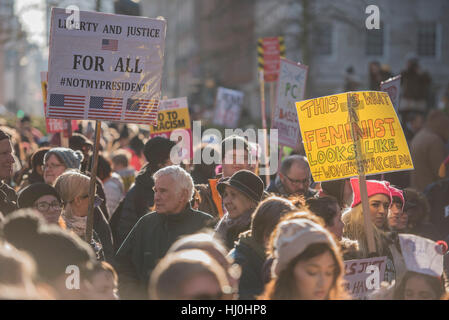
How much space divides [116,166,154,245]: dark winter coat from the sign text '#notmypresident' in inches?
59.2

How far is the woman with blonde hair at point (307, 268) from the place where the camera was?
380cm

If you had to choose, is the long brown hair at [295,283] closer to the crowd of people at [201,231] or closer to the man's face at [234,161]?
the crowd of people at [201,231]

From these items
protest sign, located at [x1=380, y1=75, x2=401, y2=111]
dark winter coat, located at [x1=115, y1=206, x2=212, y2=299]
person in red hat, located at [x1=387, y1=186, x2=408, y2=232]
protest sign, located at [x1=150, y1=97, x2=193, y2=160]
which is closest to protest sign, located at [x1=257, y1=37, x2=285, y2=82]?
protest sign, located at [x1=150, y1=97, x2=193, y2=160]

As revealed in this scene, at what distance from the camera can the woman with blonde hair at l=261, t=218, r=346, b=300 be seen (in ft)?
12.5

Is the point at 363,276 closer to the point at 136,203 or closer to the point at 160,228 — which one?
the point at 160,228

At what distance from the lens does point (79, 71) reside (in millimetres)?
6207

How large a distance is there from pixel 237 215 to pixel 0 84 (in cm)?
6958

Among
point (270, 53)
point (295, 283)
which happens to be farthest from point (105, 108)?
point (270, 53)

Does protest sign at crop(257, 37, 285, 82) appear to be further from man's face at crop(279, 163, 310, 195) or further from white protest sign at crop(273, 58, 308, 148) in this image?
man's face at crop(279, 163, 310, 195)

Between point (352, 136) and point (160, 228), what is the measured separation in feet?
4.93

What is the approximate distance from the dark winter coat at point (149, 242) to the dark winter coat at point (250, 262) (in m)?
0.86

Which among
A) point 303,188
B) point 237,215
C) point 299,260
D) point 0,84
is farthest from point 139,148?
point 0,84

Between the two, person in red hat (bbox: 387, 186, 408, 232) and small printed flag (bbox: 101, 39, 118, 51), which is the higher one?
small printed flag (bbox: 101, 39, 118, 51)

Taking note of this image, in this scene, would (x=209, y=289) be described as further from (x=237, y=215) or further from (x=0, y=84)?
(x=0, y=84)
